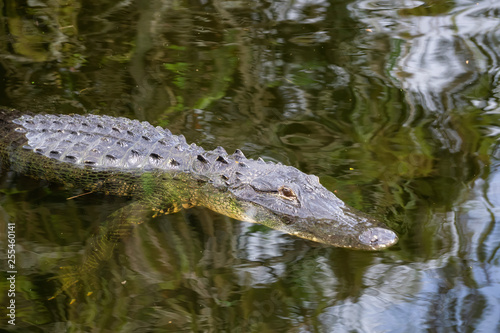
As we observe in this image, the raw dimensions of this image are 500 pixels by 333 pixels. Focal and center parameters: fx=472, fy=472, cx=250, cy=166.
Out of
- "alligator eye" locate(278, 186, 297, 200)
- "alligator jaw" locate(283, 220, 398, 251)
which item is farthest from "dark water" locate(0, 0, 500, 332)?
"alligator eye" locate(278, 186, 297, 200)

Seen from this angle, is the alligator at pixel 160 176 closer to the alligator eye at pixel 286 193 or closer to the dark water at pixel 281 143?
the alligator eye at pixel 286 193

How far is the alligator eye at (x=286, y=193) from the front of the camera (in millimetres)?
3607

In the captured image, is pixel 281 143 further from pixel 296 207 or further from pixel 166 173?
pixel 166 173

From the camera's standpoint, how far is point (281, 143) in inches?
175

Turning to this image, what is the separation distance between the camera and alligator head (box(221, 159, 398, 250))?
132 inches

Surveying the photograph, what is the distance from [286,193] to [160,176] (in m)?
1.04

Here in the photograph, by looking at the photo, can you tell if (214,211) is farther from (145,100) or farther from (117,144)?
(145,100)

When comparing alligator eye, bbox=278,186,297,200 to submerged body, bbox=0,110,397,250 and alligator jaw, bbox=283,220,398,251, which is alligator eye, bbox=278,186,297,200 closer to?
submerged body, bbox=0,110,397,250

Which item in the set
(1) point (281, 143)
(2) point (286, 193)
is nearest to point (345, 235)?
(2) point (286, 193)

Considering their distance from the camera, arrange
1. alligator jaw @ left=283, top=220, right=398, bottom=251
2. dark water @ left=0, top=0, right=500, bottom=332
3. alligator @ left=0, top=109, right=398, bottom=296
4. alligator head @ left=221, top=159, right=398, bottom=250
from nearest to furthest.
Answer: dark water @ left=0, top=0, right=500, bottom=332, alligator jaw @ left=283, top=220, right=398, bottom=251, alligator head @ left=221, top=159, right=398, bottom=250, alligator @ left=0, top=109, right=398, bottom=296

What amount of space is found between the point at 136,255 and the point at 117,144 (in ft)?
3.45

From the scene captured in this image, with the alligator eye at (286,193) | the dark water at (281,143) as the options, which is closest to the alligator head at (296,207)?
the alligator eye at (286,193)

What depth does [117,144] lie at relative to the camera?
3932mm

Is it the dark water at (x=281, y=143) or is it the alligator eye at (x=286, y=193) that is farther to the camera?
the alligator eye at (x=286, y=193)
